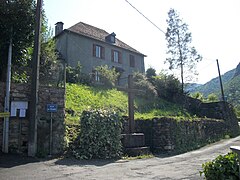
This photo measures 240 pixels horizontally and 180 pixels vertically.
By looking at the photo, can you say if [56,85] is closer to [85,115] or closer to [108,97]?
[85,115]

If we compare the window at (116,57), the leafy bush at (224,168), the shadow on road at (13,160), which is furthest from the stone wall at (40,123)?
the window at (116,57)

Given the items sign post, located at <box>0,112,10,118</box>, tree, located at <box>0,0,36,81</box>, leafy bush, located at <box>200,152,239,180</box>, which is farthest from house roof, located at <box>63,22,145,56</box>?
leafy bush, located at <box>200,152,239,180</box>

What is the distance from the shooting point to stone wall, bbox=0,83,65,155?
815 cm

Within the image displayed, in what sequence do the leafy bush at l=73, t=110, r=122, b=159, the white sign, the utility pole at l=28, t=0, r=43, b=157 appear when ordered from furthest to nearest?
1. the leafy bush at l=73, t=110, r=122, b=159
2. the white sign
3. the utility pole at l=28, t=0, r=43, b=157

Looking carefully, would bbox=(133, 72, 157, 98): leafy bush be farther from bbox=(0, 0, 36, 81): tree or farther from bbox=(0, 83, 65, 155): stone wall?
bbox=(0, 0, 36, 81): tree

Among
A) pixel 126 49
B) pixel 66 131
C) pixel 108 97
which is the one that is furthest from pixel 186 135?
pixel 126 49

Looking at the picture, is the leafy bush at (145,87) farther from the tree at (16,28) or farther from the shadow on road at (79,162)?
the shadow on road at (79,162)

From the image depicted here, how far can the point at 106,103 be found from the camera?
591 inches

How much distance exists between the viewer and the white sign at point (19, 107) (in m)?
8.29

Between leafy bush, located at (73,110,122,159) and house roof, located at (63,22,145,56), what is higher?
house roof, located at (63,22,145,56)

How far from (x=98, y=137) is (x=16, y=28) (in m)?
5.32

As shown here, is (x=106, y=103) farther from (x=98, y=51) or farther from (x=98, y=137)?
(x=98, y=51)

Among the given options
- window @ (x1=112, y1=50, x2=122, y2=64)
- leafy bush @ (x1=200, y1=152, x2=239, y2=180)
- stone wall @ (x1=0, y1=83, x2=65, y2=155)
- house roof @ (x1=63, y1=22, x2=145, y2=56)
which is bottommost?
leafy bush @ (x1=200, y1=152, x2=239, y2=180)

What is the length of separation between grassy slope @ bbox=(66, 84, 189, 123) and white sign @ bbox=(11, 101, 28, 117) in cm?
206
